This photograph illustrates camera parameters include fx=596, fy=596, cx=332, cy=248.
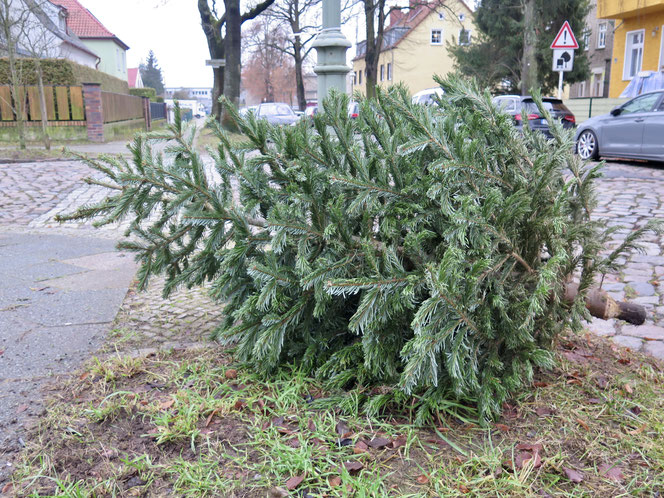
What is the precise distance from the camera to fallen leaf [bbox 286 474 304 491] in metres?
2.06

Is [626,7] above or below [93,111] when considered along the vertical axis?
above

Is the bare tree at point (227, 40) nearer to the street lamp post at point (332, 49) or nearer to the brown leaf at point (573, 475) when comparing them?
the street lamp post at point (332, 49)

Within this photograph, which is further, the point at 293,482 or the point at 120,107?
the point at 120,107

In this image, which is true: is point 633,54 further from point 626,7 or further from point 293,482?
point 293,482

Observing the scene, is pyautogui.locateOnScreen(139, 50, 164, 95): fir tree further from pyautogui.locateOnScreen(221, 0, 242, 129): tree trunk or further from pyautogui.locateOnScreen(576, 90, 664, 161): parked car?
pyautogui.locateOnScreen(576, 90, 664, 161): parked car

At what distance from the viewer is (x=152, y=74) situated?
12475cm

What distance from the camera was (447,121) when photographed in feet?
8.39

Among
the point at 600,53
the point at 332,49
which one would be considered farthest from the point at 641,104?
the point at 600,53

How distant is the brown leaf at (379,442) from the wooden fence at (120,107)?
71.0 ft

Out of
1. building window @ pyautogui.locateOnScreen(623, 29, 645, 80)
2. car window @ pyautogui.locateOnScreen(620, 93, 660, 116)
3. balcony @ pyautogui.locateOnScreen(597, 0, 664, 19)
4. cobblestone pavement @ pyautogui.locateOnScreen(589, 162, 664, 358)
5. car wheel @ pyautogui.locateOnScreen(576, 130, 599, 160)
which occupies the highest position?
balcony @ pyautogui.locateOnScreen(597, 0, 664, 19)

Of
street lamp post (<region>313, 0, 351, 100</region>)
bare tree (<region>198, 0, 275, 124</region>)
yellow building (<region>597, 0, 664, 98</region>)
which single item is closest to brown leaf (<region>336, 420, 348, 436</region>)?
street lamp post (<region>313, 0, 351, 100</region>)

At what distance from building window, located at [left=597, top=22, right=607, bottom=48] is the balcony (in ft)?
38.5

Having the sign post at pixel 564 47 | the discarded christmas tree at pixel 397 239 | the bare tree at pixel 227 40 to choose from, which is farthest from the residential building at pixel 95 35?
the discarded christmas tree at pixel 397 239

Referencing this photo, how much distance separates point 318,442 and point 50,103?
2131cm
